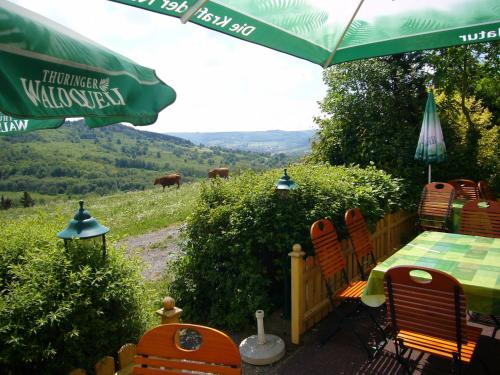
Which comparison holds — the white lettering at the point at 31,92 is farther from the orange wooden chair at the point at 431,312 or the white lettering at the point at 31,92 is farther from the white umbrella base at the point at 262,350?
the white umbrella base at the point at 262,350

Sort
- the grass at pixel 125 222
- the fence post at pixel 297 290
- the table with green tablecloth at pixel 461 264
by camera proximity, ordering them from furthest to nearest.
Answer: the fence post at pixel 297 290 → the grass at pixel 125 222 → the table with green tablecloth at pixel 461 264

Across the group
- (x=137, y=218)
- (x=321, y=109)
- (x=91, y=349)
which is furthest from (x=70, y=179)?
(x=91, y=349)

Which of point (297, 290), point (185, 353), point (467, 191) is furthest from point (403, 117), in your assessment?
point (185, 353)

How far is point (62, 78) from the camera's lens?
1820mm

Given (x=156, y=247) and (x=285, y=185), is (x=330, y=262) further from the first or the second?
(x=156, y=247)

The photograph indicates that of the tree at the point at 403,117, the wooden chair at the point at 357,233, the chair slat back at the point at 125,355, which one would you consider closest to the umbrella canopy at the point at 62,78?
the chair slat back at the point at 125,355

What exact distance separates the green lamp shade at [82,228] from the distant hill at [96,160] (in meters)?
54.1

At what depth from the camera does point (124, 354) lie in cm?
292

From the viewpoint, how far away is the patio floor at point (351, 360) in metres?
3.63

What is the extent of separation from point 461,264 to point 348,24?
238cm

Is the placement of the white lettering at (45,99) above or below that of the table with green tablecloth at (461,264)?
above

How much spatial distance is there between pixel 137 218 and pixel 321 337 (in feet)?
41.4

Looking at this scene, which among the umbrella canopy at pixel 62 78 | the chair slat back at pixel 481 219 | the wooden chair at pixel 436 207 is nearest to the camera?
the umbrella canopy at pixel 62 78

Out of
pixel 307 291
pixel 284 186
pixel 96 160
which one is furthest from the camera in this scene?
pixel 96 160
